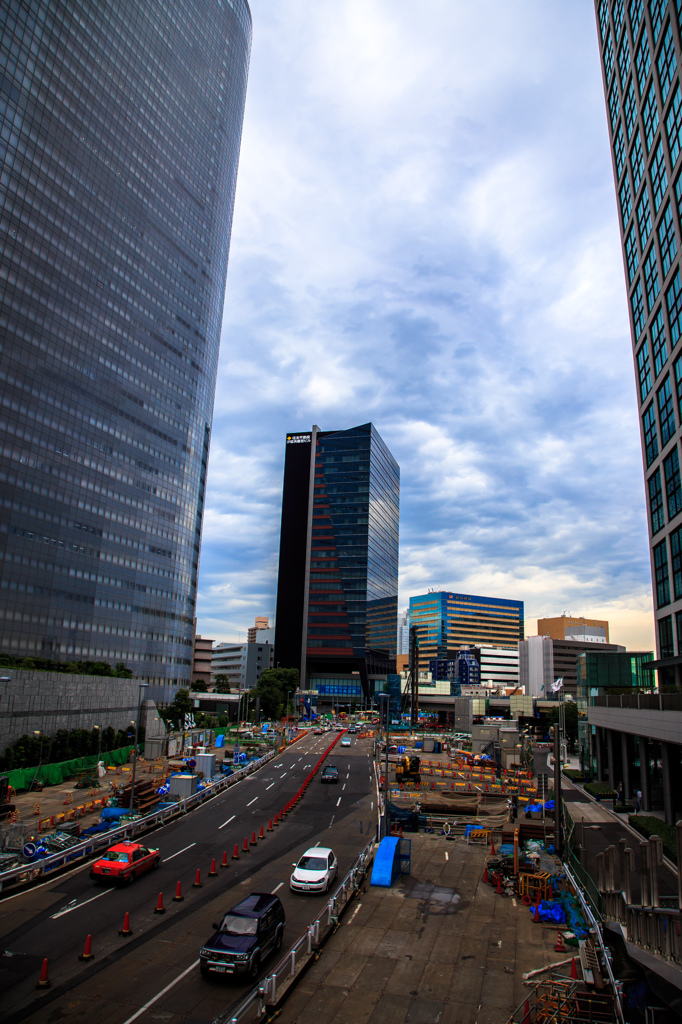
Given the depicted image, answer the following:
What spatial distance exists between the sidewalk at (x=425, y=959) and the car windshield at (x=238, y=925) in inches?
78.3

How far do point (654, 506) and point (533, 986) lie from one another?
181 ft

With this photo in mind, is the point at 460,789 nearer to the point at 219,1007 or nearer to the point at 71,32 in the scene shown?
the point at 219,1007

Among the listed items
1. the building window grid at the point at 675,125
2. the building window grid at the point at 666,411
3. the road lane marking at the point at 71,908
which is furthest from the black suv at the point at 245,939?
the building window grid at the point at 675,125

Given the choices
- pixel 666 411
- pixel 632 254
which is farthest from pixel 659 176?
pixel 666 411

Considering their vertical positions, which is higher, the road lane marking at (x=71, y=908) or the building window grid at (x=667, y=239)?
the building window grid at (x=667, y=239)

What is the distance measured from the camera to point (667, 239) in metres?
55.4

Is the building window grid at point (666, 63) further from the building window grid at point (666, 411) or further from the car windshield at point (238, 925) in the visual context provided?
the car windshield at point (238, 925)

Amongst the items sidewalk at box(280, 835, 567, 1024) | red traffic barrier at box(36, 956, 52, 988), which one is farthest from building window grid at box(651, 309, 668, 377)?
red traffic barrier at box(36, 956, 52, 988)

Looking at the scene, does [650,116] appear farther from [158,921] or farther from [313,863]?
[158,921]

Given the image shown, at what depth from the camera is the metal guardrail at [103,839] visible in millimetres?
25197

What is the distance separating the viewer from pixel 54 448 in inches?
3533

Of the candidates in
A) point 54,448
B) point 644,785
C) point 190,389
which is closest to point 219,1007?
point 644,785

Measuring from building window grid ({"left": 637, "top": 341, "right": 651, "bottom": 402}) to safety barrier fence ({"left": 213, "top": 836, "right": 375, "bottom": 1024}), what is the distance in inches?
2202

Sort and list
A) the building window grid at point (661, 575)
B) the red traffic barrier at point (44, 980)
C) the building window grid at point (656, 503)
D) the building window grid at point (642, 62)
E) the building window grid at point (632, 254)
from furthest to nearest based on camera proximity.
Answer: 1. the building window grid at point (632, 254)
2. the building window grid at point (656, 503)
3. the building window grid at point (661, 575)
4. the building window grid at point (642, 62)
5. the red traffic barrier at point (44, 980)
